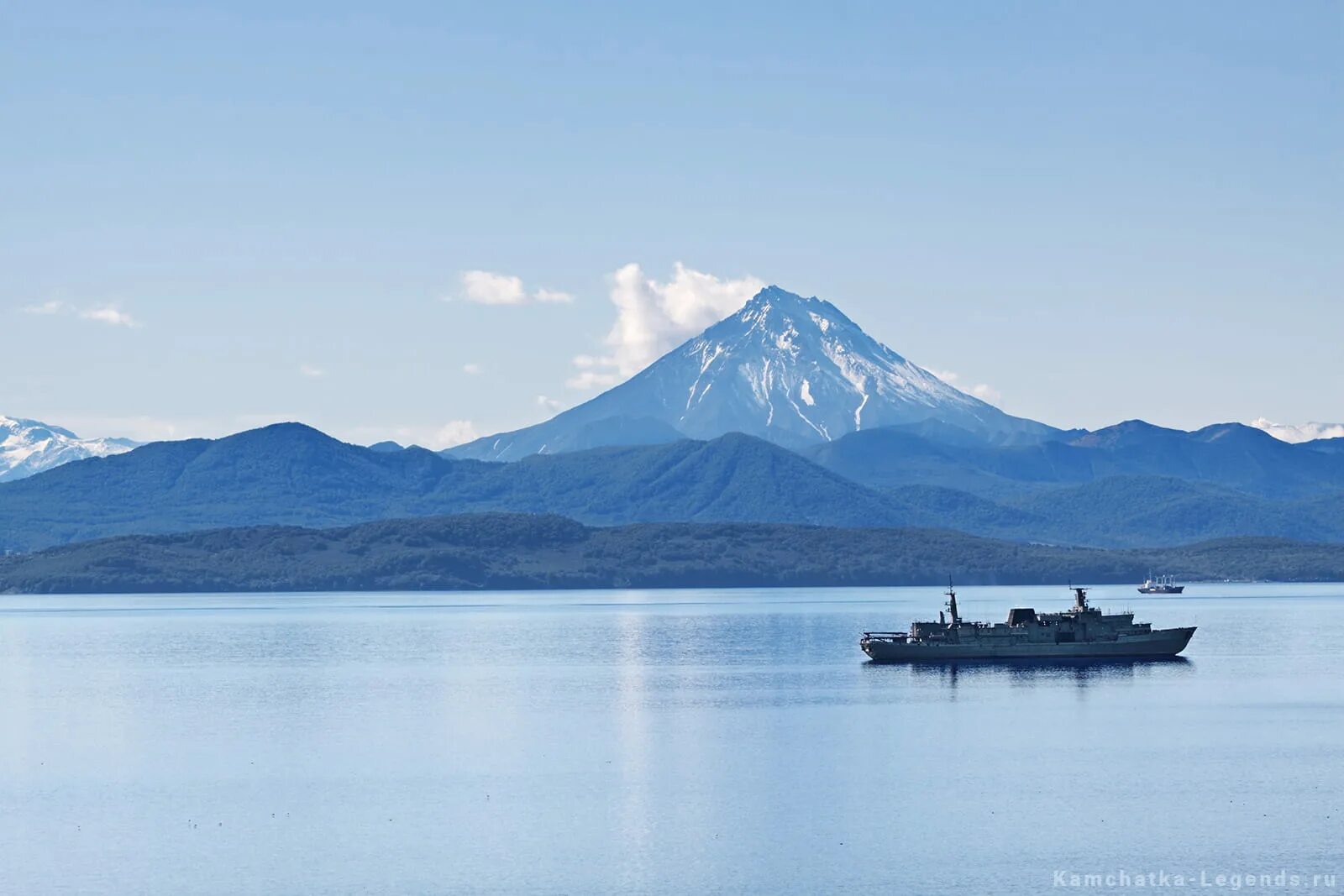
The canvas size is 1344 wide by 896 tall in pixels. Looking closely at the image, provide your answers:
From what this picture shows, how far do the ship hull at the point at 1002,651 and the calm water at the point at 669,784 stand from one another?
56.0 feet

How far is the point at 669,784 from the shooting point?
87.1 m

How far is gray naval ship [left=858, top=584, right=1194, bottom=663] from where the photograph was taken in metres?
168

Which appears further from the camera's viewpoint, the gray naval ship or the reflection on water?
the gray naval ship

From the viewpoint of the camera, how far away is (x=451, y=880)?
64.6m

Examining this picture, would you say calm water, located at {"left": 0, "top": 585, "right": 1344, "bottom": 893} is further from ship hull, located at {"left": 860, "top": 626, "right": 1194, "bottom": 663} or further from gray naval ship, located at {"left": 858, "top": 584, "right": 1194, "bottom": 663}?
gray naval ship, located at {"left": 858, "top": 584, "right": 1194, "bottom": 663}

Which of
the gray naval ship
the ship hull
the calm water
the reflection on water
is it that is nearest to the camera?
the calm water

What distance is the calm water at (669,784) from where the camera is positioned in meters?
66.4

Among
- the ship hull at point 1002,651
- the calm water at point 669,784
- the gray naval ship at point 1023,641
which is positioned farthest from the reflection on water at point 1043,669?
the calm water at point 669,784

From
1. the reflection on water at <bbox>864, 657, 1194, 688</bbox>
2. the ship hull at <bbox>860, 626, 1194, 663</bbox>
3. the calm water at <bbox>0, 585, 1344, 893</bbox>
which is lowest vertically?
the calm water at <bbox>0, 585, 1344, 893</bbox>

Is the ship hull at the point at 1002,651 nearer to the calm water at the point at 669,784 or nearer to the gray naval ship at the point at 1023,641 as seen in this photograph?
the gray naval ship at the point at 1023,641

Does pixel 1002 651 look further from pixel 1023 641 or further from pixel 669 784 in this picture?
pixel 669 784

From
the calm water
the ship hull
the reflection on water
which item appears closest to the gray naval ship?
the ship hull

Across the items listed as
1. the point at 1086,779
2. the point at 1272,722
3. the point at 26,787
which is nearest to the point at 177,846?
the point at 26,787

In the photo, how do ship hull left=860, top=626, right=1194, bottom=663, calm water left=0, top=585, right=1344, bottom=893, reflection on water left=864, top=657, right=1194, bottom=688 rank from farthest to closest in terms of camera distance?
ship hull left=860, top=626, right=1194, bottom=663 < reflection on water left=864, top=657, right=1194, bottom=688 < calm water left=0, top=585, right=1344, bottom=893
